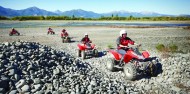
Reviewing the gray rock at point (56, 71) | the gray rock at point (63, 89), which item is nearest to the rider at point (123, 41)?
the gray rock at point (56, 71)

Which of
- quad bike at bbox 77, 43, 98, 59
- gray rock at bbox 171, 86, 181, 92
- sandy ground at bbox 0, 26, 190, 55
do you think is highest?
quad bike at bbox 77, 43, 98, 59

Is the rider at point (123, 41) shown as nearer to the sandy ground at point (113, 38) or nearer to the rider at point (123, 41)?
the rider at point (123, 41)

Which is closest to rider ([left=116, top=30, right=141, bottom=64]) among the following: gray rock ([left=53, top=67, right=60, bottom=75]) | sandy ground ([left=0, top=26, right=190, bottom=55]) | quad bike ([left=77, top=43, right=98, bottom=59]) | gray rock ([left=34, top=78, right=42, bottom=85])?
gray rock ([left=53, top=67, right=60, bottom=75])

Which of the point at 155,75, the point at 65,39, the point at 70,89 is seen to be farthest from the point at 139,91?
the point at 65,39

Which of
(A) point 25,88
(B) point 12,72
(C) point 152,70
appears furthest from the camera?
(C) point 152,70

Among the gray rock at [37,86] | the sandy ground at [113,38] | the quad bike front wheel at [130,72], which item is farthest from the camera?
the sandy ground at [113,38]

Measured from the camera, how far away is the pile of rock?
8.03 meters

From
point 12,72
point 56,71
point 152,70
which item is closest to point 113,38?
point 152,70

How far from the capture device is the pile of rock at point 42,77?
8.03m

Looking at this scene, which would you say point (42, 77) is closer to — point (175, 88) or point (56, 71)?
point (56, 71)

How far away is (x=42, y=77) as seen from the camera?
9070mm

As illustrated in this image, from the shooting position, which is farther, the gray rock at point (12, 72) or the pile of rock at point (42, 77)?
the gray rock at point (12, 72)

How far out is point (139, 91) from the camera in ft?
29.5

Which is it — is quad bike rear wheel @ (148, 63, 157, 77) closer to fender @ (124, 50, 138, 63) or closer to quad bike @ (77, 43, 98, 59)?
fender @ (124, 50, 138, 63)
